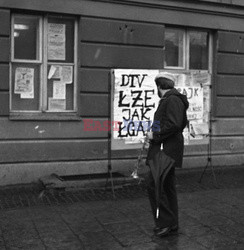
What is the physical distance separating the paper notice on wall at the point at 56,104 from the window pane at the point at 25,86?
25 cm

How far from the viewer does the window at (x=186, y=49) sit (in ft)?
33.6

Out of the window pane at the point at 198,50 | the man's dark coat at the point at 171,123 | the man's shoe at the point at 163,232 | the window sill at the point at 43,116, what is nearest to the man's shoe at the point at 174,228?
the man's shoe at the point at 163,232

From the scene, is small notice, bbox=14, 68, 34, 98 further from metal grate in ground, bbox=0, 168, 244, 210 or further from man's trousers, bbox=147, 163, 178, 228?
man's trousers, bbox=147, 163, 178, 228

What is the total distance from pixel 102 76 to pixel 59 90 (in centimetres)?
92

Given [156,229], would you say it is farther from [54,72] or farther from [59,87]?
[54,72]

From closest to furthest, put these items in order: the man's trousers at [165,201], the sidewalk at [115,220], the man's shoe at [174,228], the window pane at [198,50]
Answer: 1. the sidewalk at [115,220]
2. the man's trousers at [165,201]
3. the man's shoe at [174,228]
4. the window pane at [198,50]

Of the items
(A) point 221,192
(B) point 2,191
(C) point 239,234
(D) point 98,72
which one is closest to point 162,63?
(D) point 98,72

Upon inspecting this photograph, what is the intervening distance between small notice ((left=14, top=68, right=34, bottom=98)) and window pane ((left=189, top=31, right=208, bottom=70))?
12.2 feet

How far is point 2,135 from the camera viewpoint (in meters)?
8.57

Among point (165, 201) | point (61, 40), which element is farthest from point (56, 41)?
point (165, 201)

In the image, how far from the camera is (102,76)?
9.32 meters

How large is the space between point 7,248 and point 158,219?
1.71 meters

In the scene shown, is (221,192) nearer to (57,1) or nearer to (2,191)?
(2,191)

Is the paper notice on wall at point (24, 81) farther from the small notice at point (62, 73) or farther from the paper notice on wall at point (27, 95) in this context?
the small notice at point (62, 73)
